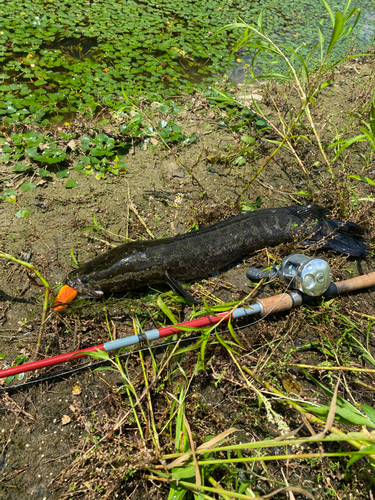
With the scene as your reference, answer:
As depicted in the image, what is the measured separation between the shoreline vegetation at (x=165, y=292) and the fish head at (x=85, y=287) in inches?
3.3

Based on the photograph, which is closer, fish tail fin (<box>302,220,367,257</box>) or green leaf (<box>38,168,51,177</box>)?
fish tail fin (<box>302,220,367,257</box>)

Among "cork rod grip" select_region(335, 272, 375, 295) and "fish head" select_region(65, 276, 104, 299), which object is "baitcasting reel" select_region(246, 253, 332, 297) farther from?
"fish head" select_region(65, 276, 104, 299)

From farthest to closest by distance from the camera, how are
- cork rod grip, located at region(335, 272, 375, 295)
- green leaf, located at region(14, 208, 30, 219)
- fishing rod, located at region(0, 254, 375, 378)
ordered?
1. green leaf, located at region(14, 208, 30, 219)
2. cork rod grip, located at region(335, 272, 375, 295)
3. fishing rod, located at region(0, 254, 375, 378)

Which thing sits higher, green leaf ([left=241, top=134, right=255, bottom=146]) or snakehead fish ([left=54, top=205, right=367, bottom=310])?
green leaf ([left=241, top=134, right=255, bottom=146])

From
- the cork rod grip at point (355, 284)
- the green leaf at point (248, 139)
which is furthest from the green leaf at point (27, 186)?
the cork rod grip at point (355, 284)

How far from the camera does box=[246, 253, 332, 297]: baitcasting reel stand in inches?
112

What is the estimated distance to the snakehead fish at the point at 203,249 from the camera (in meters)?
3.05

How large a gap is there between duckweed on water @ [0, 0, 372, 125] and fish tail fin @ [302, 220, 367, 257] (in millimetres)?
3353

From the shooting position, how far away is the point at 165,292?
10.7ft

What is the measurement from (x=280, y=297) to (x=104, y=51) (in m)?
5.92

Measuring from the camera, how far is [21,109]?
464 cm

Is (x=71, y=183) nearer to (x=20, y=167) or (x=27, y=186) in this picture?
(x=27, y=186)

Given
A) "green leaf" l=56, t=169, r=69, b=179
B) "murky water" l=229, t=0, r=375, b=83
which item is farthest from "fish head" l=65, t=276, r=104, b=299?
"murky water" l=229, t=0, r=375, b=83

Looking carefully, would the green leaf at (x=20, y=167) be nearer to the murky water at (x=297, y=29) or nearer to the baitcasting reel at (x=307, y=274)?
the baitcasting reel at (x=307, y=274)
